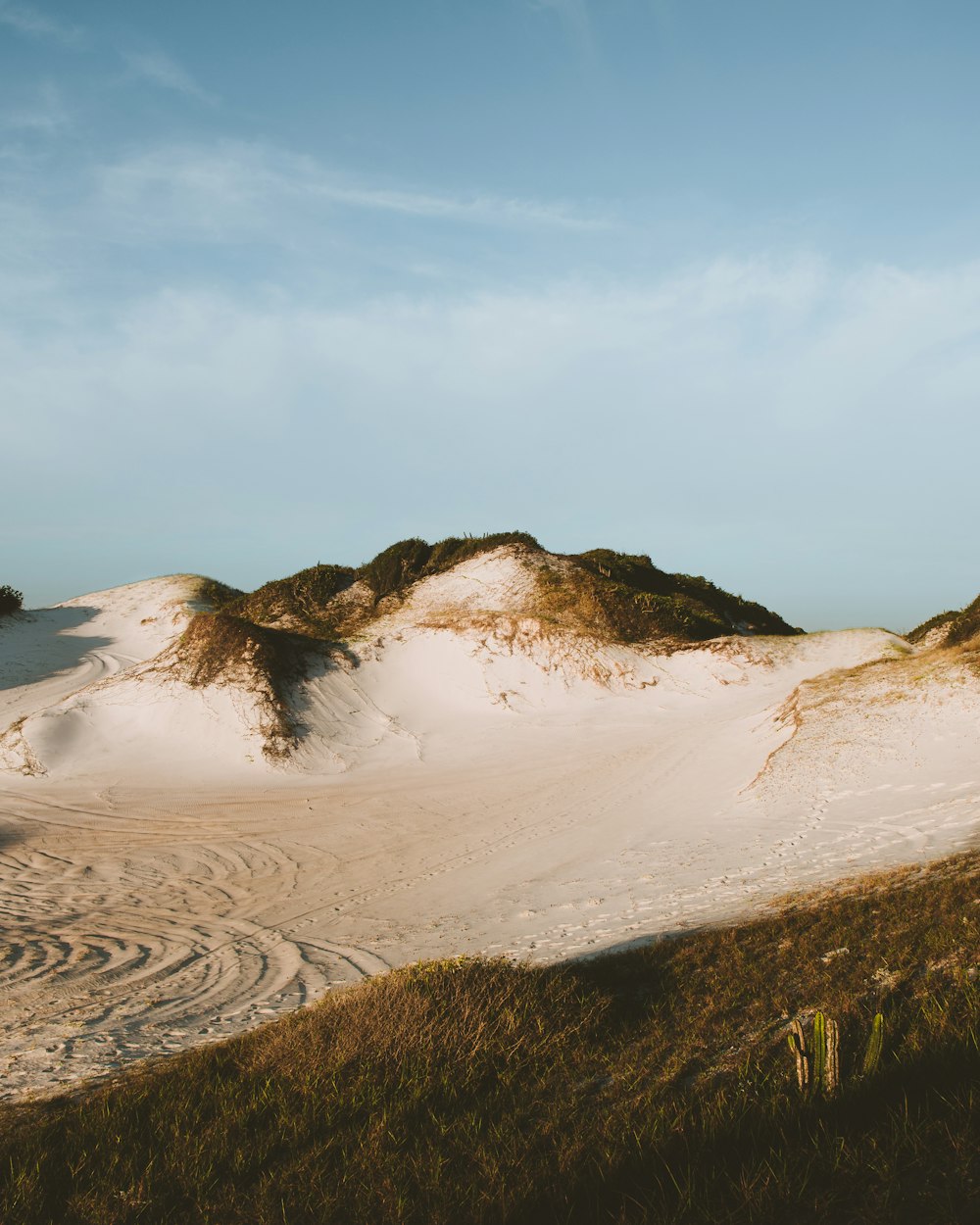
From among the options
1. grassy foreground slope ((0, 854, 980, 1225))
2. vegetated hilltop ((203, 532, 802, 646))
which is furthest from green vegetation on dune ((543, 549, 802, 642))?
grassy foreground slope ((0, 854, 980, 1225))

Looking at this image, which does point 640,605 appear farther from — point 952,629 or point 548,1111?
point 548,1111

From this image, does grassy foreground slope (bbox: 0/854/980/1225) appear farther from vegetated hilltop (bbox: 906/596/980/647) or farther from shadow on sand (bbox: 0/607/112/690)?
shadow on sand (bbox: 0/607/112/690)

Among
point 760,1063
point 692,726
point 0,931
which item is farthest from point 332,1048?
point 692,726

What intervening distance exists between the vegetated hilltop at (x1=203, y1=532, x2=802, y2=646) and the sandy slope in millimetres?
1031

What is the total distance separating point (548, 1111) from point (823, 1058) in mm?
1689

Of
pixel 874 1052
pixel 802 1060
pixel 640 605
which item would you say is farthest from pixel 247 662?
pixel 874 1052

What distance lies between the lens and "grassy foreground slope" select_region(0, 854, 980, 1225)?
12.7 ft

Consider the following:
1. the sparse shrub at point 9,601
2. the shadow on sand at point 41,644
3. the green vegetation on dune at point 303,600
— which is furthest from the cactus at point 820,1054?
the sparse shrub at point 9,601

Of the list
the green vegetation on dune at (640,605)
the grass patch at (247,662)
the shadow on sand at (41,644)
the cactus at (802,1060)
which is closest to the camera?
the cactus at (802,1060)

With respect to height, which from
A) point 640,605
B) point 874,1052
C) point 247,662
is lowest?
point 874,1052

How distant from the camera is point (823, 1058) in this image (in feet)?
15.0

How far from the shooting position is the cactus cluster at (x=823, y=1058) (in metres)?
4.53

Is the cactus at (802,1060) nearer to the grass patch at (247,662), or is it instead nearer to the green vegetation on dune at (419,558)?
the grass patch at (247,662)

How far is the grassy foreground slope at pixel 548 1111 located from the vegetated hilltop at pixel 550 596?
1839cm
